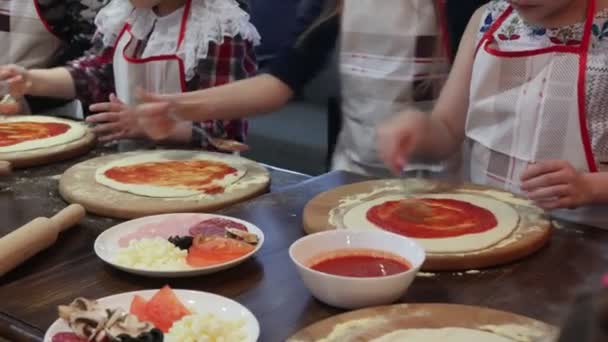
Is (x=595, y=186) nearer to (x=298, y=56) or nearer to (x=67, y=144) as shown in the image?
(x=298, y=56)

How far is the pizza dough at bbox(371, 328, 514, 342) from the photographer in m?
0.84

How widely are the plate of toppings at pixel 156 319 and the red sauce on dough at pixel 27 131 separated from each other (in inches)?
39.0

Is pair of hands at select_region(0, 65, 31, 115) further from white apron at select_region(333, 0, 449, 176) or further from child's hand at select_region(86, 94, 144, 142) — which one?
white apron at select_region(333, 0, 449, 176)

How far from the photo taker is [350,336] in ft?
2.83

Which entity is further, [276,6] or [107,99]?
[276,6]

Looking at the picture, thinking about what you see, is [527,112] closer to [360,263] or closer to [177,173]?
[360,263]

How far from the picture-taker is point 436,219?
1.26m

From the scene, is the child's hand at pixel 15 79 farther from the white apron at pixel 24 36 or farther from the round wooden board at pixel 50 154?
the round wooden board at pixel 50 154

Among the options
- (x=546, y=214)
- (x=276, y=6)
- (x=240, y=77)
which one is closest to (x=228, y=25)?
(x=240, y=77)

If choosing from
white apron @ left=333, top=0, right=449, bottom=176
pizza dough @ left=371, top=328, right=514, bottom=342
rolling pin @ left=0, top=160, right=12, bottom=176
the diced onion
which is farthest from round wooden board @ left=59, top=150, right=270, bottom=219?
pizza dough @ left=371, top=328, right=514, bottom=342

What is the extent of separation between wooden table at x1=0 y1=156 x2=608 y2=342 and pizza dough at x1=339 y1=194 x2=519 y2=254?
48 millimetres

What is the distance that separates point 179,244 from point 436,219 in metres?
0.44

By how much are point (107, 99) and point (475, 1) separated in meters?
1.14

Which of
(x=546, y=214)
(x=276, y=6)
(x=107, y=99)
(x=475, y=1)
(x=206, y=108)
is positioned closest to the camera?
(x=546, y=214)
